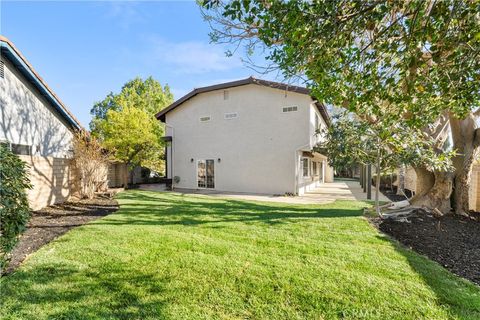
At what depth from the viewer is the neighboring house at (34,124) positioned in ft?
29.0

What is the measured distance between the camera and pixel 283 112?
1518 cm

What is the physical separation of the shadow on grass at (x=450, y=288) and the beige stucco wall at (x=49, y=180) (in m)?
10.7

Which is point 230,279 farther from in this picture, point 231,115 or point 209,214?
point 231,115

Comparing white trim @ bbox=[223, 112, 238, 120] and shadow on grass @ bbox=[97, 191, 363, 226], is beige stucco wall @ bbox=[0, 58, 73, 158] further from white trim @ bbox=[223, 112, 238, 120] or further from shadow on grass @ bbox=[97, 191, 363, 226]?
white trim @ bbox=[223, 112, 238, 120]

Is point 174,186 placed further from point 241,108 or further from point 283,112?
point 283,112

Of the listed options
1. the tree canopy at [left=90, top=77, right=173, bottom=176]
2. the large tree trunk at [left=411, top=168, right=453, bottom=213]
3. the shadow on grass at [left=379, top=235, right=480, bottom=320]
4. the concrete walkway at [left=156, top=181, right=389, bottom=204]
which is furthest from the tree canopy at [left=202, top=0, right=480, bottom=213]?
the tree canopy at [left=90, top=77, right=173, bottom=176]

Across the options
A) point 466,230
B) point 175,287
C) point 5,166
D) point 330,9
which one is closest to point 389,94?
point 330,9

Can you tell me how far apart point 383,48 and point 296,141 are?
1095 centimetres

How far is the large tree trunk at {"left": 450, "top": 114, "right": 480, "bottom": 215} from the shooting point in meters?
8.41

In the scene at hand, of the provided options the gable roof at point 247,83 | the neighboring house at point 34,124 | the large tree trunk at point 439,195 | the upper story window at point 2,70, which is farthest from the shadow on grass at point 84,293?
the gable roof at point 247,83

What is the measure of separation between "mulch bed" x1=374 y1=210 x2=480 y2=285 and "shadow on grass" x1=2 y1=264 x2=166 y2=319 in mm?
5180

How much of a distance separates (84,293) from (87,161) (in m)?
9.34

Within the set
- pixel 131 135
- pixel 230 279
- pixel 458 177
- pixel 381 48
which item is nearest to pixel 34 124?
pixel 131 135

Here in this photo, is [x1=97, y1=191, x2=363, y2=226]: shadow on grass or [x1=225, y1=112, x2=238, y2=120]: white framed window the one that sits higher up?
[x1=225, y1=112, x2=238, y2=120]: white framed window
